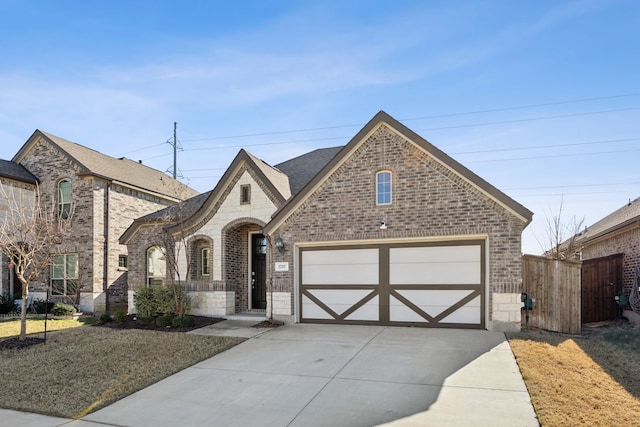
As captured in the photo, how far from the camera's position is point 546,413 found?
5.27 m

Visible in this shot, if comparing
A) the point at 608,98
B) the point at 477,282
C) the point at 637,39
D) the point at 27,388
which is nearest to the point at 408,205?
the point at 477,282

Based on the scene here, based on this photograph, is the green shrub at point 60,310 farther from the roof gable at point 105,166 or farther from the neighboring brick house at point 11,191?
the roof gable at point 105,166

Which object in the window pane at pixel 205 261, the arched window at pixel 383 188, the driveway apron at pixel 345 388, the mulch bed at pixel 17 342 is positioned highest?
the arched window at pixel 383 188

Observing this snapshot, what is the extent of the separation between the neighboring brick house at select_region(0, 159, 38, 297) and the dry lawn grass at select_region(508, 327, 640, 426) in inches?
754

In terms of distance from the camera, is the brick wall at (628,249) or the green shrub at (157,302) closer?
the brick wall at (628,249)

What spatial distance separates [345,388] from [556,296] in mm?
6876

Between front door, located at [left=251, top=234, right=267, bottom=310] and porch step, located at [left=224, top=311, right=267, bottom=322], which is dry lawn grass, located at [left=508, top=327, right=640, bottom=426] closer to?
porch step, located at [left=224, top=311, right=267, bottom=322]

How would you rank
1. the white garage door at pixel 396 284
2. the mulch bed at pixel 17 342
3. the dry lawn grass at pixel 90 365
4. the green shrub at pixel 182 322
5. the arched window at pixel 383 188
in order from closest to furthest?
the dry lawn grass at pixel 90 365 < the mulch bed at pixel 17 342 < the white garage door at pixel 396 284 < the arched window at pixel 383 188 < the green shrub at pixel 182 322

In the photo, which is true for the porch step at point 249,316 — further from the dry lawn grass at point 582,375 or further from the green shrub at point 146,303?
the dry lawn grass at point 582,375

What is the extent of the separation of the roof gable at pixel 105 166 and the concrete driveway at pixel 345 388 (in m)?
12.7

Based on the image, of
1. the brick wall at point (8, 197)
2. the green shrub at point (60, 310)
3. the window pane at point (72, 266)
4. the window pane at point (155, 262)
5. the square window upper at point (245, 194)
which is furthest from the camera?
the window pane at point (72, 266)

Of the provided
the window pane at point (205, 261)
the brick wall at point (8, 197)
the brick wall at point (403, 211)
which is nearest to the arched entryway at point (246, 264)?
the window pane at point (205, 261)

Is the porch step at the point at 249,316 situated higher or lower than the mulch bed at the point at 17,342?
lower

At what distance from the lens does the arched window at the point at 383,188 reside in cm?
1155
